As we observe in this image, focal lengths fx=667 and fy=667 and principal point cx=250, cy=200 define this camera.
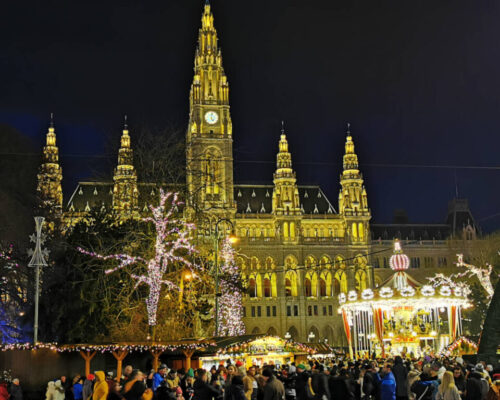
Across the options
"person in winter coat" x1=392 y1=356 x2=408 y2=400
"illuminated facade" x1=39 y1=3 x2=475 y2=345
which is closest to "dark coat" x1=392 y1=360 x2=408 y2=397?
→ "person in winter coat" x1=392 y1=356 x2=408 y2=400

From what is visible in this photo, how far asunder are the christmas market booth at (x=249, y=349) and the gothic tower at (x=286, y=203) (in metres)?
57.7

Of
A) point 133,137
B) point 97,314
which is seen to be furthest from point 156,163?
point 97,314

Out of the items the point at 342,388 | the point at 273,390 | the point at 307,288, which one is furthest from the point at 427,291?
the point at 307,288

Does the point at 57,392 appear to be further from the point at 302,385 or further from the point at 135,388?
the point at 135,388

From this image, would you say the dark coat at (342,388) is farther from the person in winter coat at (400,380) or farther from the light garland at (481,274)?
the light garland at (481,274)

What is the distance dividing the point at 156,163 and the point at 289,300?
5863 cm

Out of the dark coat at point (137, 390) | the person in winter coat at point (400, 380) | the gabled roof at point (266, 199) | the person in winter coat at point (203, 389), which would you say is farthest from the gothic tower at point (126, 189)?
the gabled roof at point (266, 199)

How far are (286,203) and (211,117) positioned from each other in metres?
14.1

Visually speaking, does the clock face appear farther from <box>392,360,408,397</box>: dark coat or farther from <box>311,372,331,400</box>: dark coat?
<box>311,372,331,400</box>: dark coat

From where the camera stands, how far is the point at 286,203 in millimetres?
82688

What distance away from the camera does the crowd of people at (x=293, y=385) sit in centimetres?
1112

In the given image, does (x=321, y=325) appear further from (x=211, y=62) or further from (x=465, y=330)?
(x=211, y=62)

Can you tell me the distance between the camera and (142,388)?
1091 cm

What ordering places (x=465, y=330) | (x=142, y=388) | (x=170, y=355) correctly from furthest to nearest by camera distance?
(x=465, y=330) < (x=170, y=355) < (x=142, y=388)
